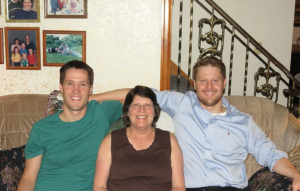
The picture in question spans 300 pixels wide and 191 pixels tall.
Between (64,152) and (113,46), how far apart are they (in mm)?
1121

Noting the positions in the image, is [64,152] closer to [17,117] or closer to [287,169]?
[17,117]

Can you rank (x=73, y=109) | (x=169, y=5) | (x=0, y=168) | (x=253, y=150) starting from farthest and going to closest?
(x=169, y=5), (x=253, y=150), (x=73, y=109), (x=0, y=168)

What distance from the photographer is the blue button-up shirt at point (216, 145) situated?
1.92m

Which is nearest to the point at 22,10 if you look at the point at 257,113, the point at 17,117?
the point at 17,117

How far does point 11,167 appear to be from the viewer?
1722 mm

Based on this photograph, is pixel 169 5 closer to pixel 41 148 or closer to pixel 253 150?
pixel 253 150

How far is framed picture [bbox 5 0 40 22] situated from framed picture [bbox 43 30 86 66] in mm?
169

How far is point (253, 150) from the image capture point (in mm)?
1956

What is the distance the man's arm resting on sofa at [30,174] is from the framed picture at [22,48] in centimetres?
109

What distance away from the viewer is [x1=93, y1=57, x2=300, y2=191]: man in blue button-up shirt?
1913 millimetres

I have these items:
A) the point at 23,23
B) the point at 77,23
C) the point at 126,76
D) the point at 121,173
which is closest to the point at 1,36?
the point at 23,23

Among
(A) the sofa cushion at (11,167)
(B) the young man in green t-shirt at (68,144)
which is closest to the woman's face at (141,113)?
(B) the young man in green t-shirt at (68,144)

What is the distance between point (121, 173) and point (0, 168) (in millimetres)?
688

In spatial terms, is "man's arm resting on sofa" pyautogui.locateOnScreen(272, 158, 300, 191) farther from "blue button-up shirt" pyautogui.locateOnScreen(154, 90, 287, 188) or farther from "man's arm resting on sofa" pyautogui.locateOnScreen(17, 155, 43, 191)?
"man's arm resting on sofa" pyautogui.locateOnScreen(17, 155, 43, 191)
